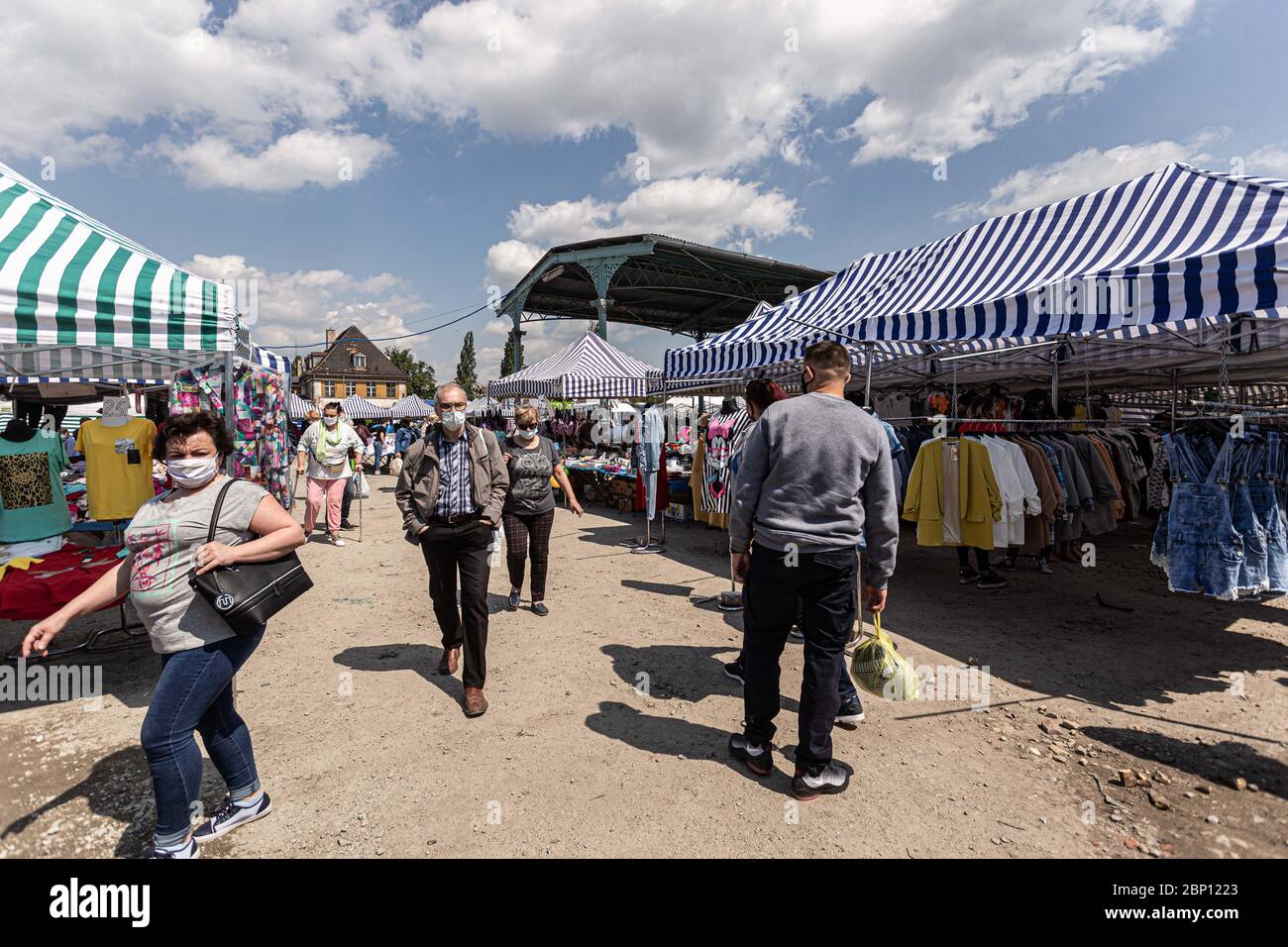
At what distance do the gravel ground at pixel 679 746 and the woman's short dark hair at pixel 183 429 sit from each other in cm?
167

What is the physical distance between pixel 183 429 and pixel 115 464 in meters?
3.51

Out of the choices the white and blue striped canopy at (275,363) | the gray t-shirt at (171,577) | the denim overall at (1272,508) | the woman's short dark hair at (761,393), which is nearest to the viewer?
the gray t-shirt at (171,577)

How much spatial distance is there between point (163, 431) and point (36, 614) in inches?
104

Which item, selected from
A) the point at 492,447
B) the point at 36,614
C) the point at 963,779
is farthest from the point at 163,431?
the point at 963,779

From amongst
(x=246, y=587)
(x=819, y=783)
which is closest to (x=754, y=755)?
(x=819, y=783)

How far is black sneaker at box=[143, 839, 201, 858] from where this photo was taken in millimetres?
2273

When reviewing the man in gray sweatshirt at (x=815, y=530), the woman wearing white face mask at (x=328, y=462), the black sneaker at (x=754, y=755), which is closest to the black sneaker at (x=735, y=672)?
the black sneaker at (x=754, y=755)

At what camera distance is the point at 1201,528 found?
414cm

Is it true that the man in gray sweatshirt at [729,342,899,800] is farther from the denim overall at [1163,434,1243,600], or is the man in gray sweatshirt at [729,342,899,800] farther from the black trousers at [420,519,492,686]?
the denim overall at [1163,434,1243,600]

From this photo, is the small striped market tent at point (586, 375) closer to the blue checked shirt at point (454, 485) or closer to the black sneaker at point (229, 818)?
the blue checked shirt at point (454, 485)

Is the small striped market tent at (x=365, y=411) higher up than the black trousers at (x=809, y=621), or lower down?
higher up

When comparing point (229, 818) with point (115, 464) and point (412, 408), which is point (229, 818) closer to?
point (115, 464)

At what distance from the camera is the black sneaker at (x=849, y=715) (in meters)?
3.44

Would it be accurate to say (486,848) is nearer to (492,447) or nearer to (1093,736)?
(492,447)
